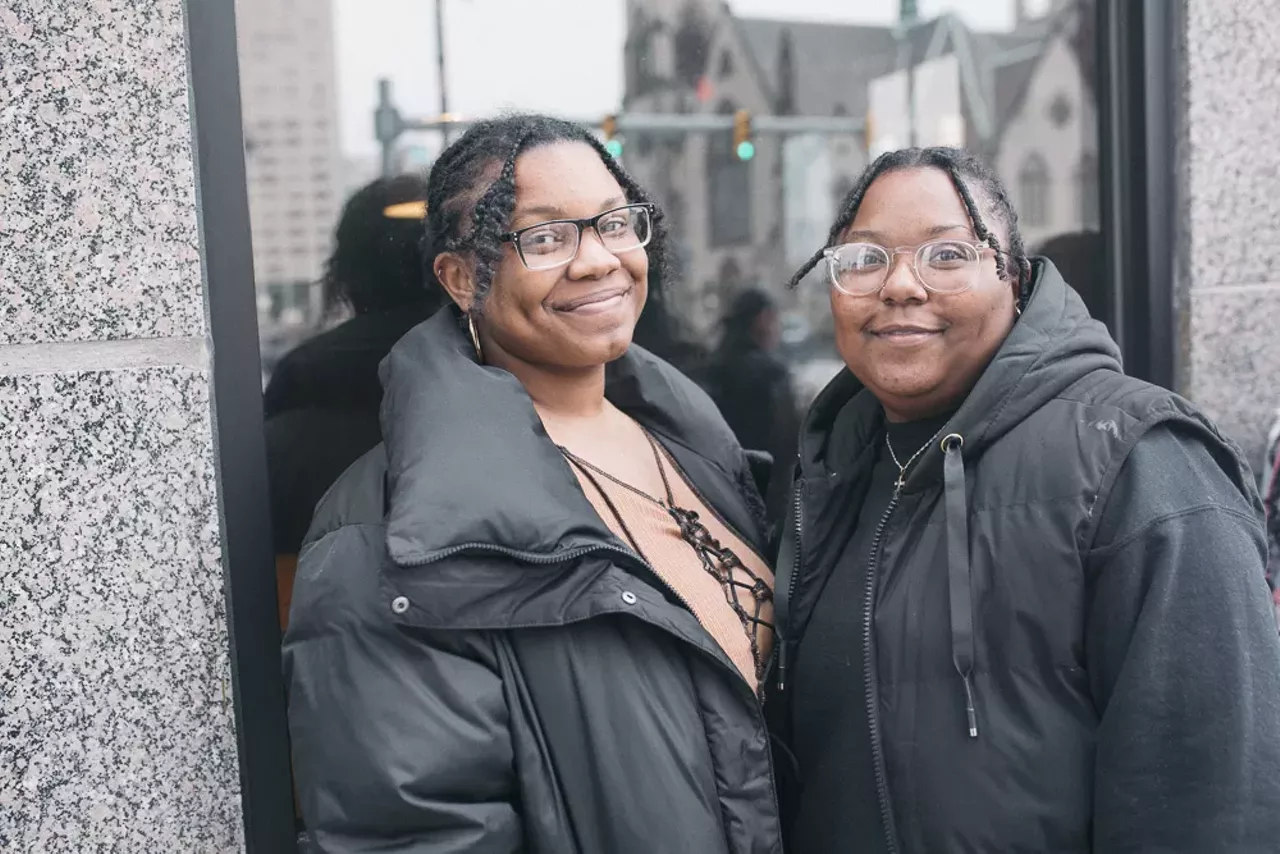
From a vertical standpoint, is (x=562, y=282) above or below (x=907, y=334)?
above

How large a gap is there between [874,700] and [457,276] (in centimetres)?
104

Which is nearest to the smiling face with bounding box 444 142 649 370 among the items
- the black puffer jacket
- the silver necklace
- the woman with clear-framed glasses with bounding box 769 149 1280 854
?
the black puffer jacket

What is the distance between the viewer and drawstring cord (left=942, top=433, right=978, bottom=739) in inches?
67.6

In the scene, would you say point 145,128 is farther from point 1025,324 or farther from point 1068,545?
point 1068,545

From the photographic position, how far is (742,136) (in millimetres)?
3299

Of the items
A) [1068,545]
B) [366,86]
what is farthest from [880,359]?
[366,86]

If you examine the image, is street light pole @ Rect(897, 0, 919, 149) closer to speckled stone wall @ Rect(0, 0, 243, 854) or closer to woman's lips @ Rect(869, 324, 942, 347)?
woman's lips @ Rect(869, 324, 942, 347)

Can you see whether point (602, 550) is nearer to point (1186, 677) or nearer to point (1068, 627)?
point (1068, 627)

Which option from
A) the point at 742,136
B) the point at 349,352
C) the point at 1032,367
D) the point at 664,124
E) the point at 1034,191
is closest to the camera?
the point at 1032,367

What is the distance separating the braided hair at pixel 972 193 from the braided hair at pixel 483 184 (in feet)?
1.62

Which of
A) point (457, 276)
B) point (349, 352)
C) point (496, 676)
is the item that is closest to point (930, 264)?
point (457, 276)

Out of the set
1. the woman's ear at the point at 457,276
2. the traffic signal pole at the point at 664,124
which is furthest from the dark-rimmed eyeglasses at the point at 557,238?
the traffic signal pole at the point at 664,124

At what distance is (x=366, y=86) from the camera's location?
2.74 metres

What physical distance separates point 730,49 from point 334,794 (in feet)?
7.69
